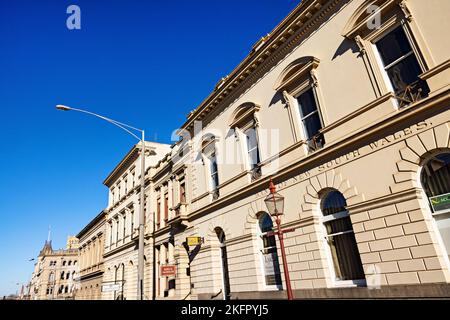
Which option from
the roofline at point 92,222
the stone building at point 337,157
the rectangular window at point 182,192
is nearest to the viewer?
the stone building at point 337,157

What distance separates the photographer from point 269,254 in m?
12.8

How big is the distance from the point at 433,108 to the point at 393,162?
5.70 feet

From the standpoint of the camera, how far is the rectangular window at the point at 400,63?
8.79 meters

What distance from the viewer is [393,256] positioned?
8.34 metres

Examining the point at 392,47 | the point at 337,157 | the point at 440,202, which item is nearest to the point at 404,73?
the point at 392,47

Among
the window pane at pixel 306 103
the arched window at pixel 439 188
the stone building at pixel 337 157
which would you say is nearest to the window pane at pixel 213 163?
the stone building at pixel 337 157

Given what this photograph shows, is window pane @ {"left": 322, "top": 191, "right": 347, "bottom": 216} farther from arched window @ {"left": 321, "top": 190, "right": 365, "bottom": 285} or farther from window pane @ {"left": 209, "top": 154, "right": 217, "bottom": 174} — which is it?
window pane @ {"left": 209, "top": 154, "right": 217, "bottom": 174}

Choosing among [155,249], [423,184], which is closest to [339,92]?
[423,184]

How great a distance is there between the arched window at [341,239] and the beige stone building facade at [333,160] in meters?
0.04

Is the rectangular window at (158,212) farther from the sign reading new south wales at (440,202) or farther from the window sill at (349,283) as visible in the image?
the sign reading new south wales at (440,202)

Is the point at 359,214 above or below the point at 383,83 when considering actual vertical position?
below

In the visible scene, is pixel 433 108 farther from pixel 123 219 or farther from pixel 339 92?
pixel 123 219

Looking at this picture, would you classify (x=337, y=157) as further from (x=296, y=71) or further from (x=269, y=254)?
(x=269, y=254)

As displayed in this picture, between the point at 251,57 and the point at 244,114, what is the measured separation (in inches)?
111
